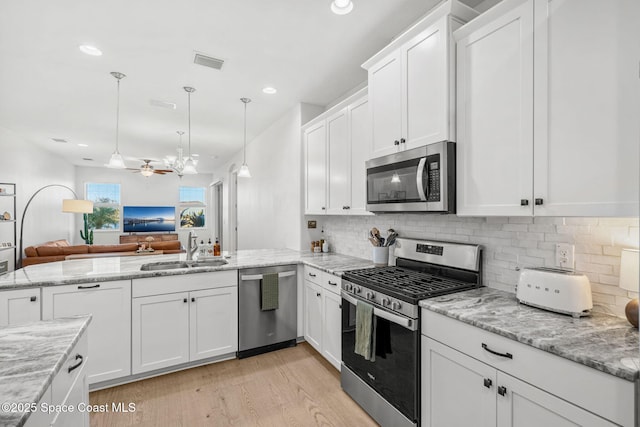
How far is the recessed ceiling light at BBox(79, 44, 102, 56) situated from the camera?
2555 mm

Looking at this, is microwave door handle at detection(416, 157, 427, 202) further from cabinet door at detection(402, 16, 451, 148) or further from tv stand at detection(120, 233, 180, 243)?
tv stand at detection(120, 233, 180, 243)

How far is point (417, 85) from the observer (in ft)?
6.56

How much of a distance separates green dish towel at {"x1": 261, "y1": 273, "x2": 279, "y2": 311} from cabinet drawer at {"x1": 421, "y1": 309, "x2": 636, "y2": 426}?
5.88ft

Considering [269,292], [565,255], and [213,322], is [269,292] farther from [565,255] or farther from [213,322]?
[565,255]

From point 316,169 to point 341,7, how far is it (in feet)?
5.63

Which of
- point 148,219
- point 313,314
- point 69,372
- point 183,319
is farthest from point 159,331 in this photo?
point 148,219

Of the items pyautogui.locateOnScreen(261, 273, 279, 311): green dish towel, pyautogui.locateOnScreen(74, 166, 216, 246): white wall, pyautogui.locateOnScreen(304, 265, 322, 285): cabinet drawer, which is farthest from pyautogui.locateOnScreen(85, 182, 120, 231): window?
pyautogui.locateOnScreen(304, 265, 322, 285): cabinet drawer

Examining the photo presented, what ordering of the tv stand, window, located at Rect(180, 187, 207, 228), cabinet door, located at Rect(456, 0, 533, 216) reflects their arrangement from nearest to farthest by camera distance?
cabinet door, located at Rect(456, 0, 533, 216), the tv stand, window, located at Rect(180, 187, 207, 228)

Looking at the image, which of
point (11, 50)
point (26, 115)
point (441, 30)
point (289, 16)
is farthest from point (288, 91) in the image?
point (26, 115)

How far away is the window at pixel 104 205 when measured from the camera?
920 centimetres

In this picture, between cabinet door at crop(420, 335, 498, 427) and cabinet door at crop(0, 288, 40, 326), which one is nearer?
cabinet door at crop(420, 335, 498, 427)

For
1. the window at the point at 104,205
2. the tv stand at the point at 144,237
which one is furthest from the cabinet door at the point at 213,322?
the window at the point at 104,205

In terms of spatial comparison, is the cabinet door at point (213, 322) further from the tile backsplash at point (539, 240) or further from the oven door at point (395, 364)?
the tile backsplash at point (539, 240)

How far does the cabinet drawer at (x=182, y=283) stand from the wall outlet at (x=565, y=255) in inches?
96.4
